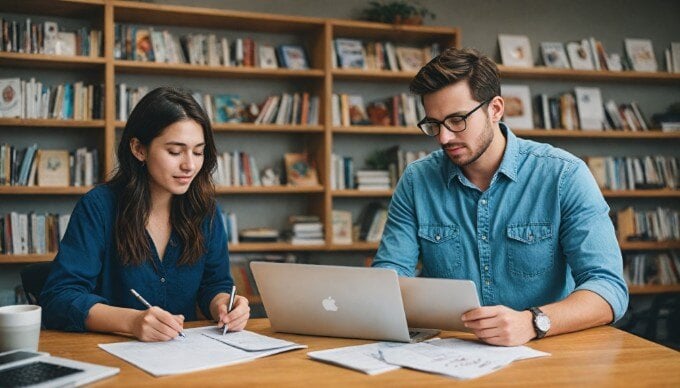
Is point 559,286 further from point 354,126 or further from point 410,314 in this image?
point 354,126

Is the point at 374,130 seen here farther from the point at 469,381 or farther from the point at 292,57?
the point at 469,381

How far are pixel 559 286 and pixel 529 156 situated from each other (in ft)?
1.29

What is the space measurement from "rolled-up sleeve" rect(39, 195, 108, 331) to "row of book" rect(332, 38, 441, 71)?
9.27 feet

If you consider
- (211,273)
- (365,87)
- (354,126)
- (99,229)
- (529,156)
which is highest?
(365,87)

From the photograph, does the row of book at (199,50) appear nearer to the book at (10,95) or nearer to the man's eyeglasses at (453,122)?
the book at (10,95)

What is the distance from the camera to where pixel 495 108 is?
2123mm

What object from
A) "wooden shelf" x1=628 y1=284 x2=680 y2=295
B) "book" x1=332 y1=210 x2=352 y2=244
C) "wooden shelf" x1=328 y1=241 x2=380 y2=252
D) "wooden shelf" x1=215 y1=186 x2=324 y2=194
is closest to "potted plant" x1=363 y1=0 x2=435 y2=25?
"wooden shelf" x1=215 y1=186 x2=324 y2=194

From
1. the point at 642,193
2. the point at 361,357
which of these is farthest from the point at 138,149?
the point at 642,193

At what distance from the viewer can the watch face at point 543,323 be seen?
1.66 metres

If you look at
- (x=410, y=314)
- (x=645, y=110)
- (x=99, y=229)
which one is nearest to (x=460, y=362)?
Answer: (x=410, y=314)

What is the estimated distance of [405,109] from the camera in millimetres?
4777

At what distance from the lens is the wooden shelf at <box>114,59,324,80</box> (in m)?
4.15

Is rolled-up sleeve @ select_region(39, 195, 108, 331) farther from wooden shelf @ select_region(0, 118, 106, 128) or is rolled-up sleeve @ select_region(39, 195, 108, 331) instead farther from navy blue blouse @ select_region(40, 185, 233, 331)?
wooden shelf @ select_region(0, 118, 106, 128)

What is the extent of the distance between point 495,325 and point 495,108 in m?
0.78
